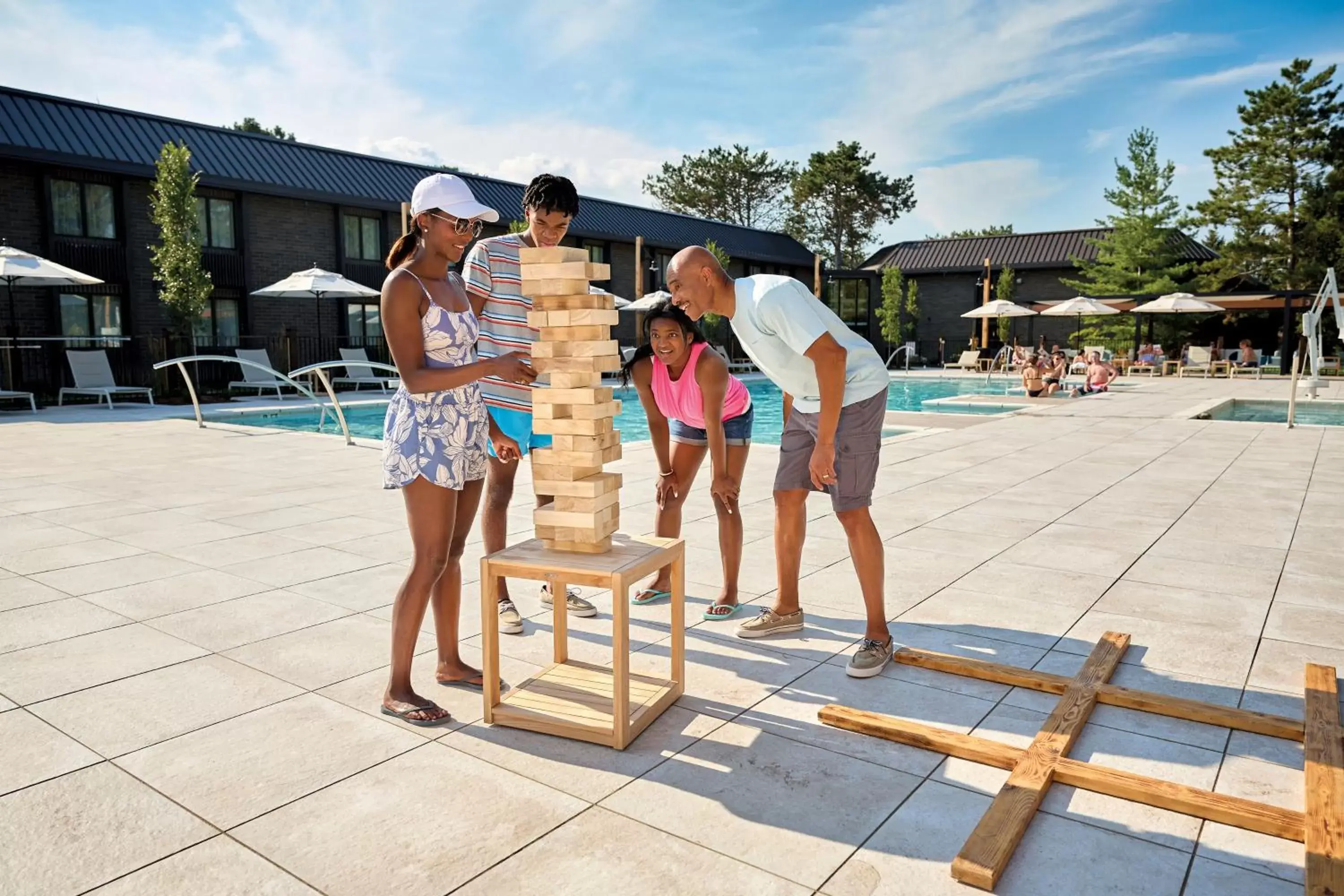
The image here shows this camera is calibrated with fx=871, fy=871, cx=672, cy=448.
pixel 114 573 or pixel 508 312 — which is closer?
pixel 508 312

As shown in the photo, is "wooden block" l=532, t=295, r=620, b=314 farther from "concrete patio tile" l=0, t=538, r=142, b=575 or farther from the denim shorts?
"concrete patio tile" l=0, t=538, r=142, b=575

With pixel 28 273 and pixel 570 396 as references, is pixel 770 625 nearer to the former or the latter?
pixel 570 396

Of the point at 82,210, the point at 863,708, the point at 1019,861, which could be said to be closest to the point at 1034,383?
the point at 863,708

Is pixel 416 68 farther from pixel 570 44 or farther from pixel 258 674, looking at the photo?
pixel 258 674

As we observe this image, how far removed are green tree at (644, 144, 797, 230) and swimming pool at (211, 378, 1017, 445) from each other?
28.8 m

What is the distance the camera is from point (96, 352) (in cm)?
1631

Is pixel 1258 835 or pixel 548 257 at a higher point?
pixel 548 257

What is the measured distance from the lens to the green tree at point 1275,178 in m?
33.2

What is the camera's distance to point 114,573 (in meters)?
4.58

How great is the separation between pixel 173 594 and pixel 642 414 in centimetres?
1413

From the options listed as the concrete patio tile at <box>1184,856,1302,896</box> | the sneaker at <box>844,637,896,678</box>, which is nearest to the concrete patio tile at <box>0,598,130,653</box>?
the sneaker at <box>844,637,896,678</box>

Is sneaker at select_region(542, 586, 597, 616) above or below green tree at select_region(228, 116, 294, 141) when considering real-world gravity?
below

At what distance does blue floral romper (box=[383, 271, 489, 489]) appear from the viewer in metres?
A: 2.84

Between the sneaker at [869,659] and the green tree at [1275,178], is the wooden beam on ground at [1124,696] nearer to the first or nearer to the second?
the sneaker at [869,659]
